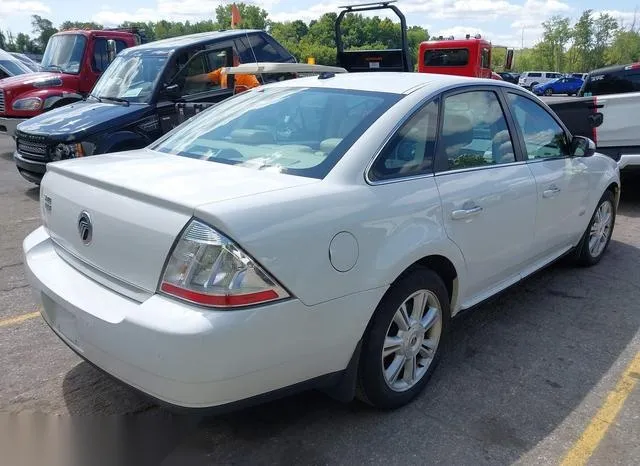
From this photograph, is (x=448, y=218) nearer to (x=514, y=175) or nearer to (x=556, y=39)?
(x=514, y=175)

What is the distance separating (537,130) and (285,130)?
202 cm

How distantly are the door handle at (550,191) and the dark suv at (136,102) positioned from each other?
4830mm

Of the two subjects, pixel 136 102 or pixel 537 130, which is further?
pixel 136 102

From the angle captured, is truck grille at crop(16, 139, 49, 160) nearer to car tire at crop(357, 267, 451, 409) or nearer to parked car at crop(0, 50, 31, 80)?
car tire at crop(357, 267, 451, 409)

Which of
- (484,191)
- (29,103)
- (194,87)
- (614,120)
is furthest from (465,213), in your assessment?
(29,103)

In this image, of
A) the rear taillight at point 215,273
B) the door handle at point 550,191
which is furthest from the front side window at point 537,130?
the rear taillight at point 215,273

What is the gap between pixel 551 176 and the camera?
13.2ft

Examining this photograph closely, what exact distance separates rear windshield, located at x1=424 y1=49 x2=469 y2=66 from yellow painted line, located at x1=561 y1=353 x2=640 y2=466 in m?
14.8

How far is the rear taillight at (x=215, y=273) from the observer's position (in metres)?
2.19

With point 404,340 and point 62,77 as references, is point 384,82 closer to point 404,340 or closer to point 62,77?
point 404,340

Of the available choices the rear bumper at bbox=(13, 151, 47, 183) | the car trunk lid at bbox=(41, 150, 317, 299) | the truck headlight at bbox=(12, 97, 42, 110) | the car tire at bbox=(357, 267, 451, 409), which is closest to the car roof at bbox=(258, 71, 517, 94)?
the car trunk lid at bbox=(41, 150, 317, 299)

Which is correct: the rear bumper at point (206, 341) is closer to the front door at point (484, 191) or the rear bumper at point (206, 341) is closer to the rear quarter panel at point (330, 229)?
the rear quarter panel at point (330, 229)

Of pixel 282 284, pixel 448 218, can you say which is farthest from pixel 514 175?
pixel 282 284

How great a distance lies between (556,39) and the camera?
73.0m
